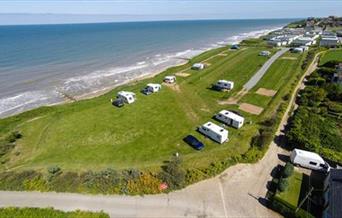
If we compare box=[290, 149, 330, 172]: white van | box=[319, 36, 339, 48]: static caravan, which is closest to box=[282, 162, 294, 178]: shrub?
box=[290, 149, 330, 172]: white van

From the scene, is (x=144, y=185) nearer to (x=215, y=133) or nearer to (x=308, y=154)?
(x=215, y=133)

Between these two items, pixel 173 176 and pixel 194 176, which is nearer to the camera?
pixel 173 176

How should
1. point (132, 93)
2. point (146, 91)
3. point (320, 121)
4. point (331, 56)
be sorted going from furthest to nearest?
1. point (331, 56)
2. point (146, 91)
3. point (132, 93)
4. point (320, 121)

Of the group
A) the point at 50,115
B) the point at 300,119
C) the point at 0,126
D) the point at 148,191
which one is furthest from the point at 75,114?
the point at 300,119

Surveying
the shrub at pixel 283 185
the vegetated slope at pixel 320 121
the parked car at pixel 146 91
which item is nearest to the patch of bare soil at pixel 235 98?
the vegetated slope at pixel 320 121

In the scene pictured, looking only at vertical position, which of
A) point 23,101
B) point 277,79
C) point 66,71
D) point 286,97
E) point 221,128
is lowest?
point 66,71

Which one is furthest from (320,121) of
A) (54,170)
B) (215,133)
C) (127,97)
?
(54,170)

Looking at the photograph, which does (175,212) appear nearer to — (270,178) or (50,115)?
(270,178)
